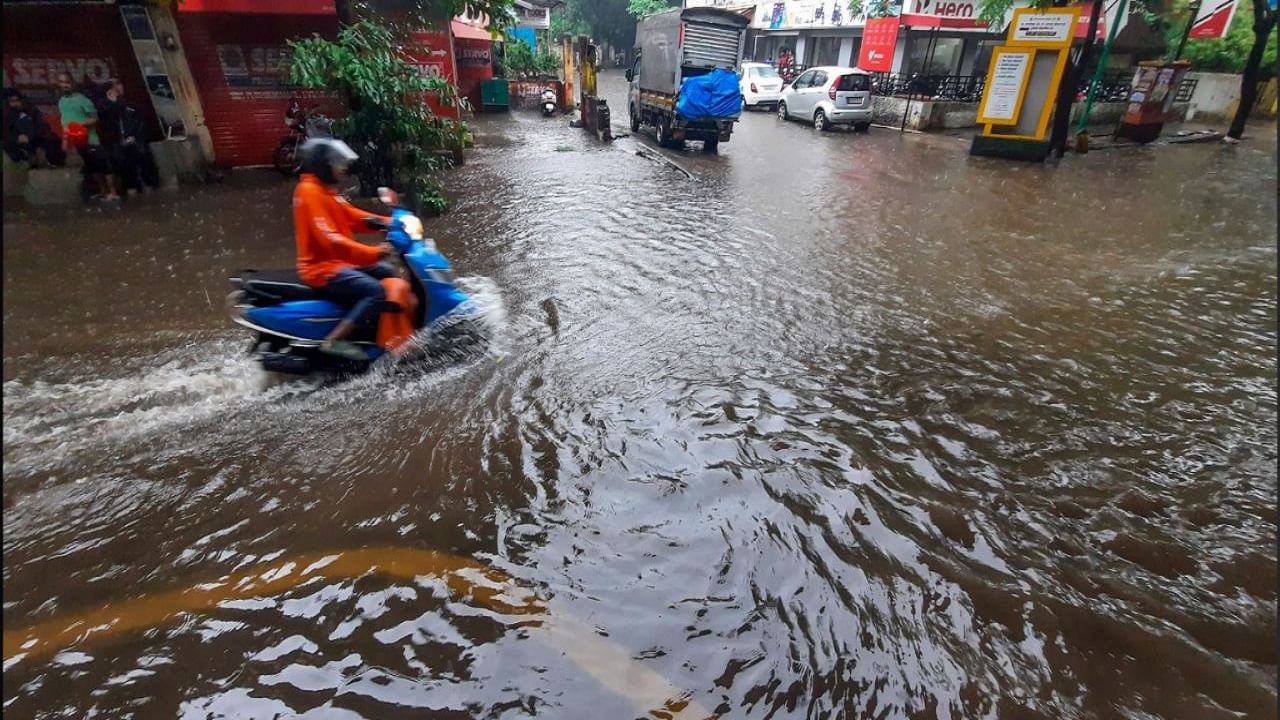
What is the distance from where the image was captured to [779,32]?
30391 millimetres

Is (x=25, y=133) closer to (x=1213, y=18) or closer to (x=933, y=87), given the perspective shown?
(x=933, y=87)

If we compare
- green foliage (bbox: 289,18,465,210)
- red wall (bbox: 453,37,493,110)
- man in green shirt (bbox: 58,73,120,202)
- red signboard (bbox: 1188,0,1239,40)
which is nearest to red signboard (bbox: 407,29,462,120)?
green foliage (bbox: 289,18,465,210)

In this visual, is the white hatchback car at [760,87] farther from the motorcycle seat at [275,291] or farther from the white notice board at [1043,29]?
the motorcycle seat at [275,291]

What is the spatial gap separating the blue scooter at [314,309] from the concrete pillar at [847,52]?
28454 millimetres

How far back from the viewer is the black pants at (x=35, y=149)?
855 cm

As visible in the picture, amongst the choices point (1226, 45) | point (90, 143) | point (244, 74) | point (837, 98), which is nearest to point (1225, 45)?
point (1226, 45)

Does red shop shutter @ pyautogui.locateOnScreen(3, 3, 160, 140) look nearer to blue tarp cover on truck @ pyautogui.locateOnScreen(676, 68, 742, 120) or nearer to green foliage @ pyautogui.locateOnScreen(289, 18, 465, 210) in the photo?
green foliage @ pyautogui.locateOnScreen(289, 18, 465, 210)

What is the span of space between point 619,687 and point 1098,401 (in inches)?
162

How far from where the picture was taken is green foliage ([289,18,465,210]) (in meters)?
7.61

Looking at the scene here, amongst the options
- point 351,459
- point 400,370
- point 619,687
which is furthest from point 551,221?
point 619,687

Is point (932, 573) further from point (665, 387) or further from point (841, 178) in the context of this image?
point (841, 178)

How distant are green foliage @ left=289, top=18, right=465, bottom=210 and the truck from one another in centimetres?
668

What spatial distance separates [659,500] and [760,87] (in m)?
22.7

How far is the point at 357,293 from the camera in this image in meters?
4.29
